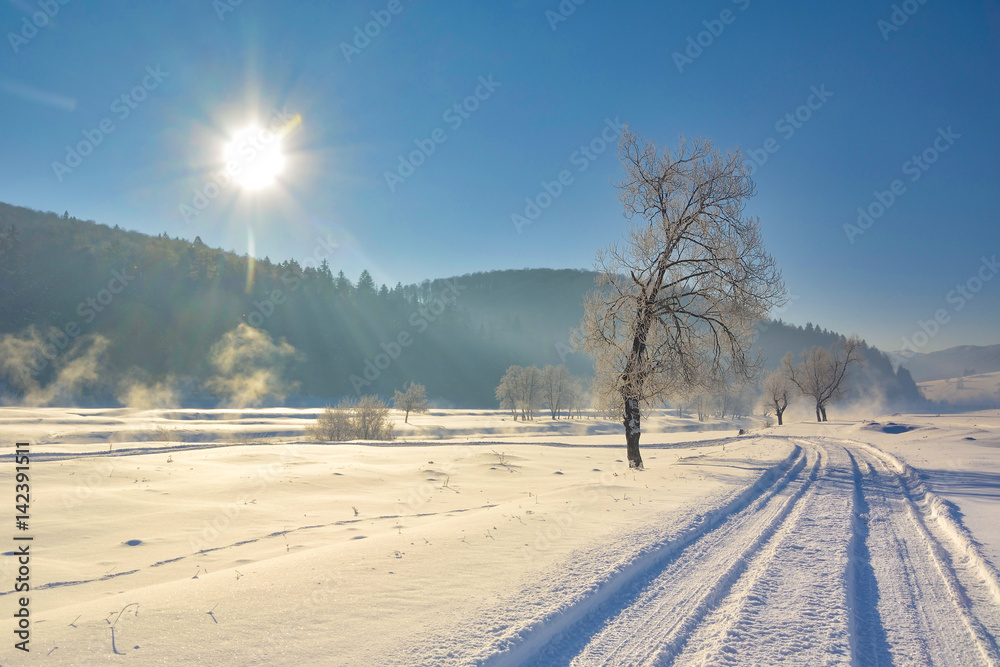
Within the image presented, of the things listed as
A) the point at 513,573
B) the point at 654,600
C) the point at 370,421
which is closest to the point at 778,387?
the point at 370,421

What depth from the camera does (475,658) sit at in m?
3.08

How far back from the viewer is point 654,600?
4309 millimetres

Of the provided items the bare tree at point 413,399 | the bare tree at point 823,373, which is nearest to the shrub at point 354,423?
the bare tree at point 413,399

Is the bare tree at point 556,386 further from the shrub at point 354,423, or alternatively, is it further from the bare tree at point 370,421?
the bare tree at point 370,421

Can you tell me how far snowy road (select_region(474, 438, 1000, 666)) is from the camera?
3.42 metres

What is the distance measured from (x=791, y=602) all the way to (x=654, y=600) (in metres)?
1.29

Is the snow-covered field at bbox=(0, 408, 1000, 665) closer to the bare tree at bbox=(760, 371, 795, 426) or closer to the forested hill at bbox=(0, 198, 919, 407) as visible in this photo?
the bare tree at bbox=(760, 371, 795, 426)

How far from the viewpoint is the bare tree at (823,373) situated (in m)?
54.9

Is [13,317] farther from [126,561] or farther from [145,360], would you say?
[126,561]

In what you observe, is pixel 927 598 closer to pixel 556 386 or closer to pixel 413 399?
pixel 413 399

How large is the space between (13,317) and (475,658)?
384ft

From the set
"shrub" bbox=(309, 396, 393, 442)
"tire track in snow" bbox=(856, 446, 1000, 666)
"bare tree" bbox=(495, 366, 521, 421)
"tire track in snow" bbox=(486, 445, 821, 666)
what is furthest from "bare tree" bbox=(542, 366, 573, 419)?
"tire track in snow" bbox=(486, 445, 821, 666)

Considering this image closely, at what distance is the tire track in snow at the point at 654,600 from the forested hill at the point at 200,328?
A: 89.8 metres

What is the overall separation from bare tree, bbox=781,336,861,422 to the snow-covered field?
172 feet
